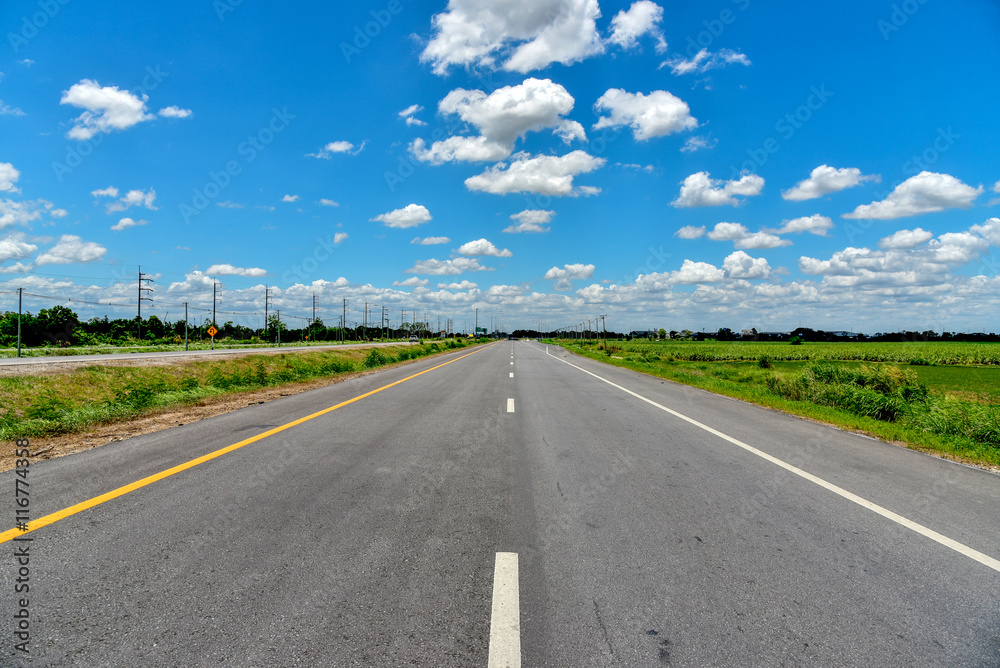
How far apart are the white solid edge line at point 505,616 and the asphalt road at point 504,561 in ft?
0.09

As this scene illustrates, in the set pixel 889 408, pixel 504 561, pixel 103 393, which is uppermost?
pixel 504 561

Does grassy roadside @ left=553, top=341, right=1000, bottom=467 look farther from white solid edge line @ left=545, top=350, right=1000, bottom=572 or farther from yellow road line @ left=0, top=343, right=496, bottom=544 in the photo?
yellow road line @ left=0, top=343, right=496, bottom=544

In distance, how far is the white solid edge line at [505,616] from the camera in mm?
2229

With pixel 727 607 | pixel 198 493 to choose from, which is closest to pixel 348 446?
pixel 198 493

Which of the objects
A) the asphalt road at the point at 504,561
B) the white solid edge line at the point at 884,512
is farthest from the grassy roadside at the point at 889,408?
the white solid edge line at the point at 884,512

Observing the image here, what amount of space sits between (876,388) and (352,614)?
16.9 metres

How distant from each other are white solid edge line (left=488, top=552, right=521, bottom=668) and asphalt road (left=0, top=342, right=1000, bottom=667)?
27mm

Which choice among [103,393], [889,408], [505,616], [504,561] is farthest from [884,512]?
[103,393]

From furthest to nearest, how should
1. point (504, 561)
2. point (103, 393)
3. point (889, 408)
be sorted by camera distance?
point (103, 393)
point (889, 408)
point (504, 561)

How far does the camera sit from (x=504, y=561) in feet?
10.5

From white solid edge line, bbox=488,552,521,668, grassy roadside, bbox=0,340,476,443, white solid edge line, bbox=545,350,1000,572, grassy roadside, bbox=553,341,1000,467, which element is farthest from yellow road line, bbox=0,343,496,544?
grassy roadside, bbox=553,341,1000,467

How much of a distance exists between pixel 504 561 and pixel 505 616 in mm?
639

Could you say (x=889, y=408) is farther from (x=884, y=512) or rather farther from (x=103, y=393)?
(x=103, y=393)

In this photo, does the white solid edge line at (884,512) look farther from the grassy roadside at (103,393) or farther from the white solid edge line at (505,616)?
the grassy roadside at (103,393)
